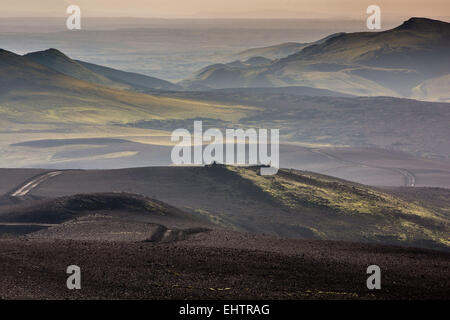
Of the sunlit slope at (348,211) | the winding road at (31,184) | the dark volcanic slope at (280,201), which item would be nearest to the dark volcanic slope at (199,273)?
the dark volcanic slope at (280,201)

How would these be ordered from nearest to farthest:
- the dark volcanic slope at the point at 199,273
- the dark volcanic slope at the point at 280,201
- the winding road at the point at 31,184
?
A: the dark volcanic slope at the point at 199,273
the dark volcanic slope at the point at 280,201
the winding road at the point at 31,184

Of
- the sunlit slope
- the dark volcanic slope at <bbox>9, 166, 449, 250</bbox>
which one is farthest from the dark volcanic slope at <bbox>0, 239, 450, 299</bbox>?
the sunlit slope

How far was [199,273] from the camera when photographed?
34.8 m

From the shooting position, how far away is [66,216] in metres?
63.9

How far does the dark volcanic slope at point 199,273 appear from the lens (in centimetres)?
3058

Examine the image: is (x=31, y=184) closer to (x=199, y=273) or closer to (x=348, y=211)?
(x=348, y=211)

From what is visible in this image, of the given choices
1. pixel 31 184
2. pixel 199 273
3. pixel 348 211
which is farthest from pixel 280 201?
pixel 199 273

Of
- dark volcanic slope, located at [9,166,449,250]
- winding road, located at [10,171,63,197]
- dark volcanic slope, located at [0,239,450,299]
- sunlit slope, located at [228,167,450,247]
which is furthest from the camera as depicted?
winding road, located at [10,171,63,197]

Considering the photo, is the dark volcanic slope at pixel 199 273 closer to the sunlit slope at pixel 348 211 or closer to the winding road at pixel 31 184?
the sunlit slope at pixel 348 211

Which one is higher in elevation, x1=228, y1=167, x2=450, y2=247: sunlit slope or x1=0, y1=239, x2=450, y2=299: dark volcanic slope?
x1=0, y1=239, x2=450, y2=299: dark volcanic slope

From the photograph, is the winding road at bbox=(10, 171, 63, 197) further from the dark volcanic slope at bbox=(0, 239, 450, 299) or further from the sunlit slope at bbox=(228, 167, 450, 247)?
the dark volcanic slope at bbox=(0, 239, 450, 299)

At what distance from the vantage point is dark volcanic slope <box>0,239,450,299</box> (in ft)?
100

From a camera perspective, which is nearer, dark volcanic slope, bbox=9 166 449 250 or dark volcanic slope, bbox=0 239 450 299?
dark volcanic slope, bbox=0 239 450 299

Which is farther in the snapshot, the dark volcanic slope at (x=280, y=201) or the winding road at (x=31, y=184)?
the winding road at (x=31, y=184)
